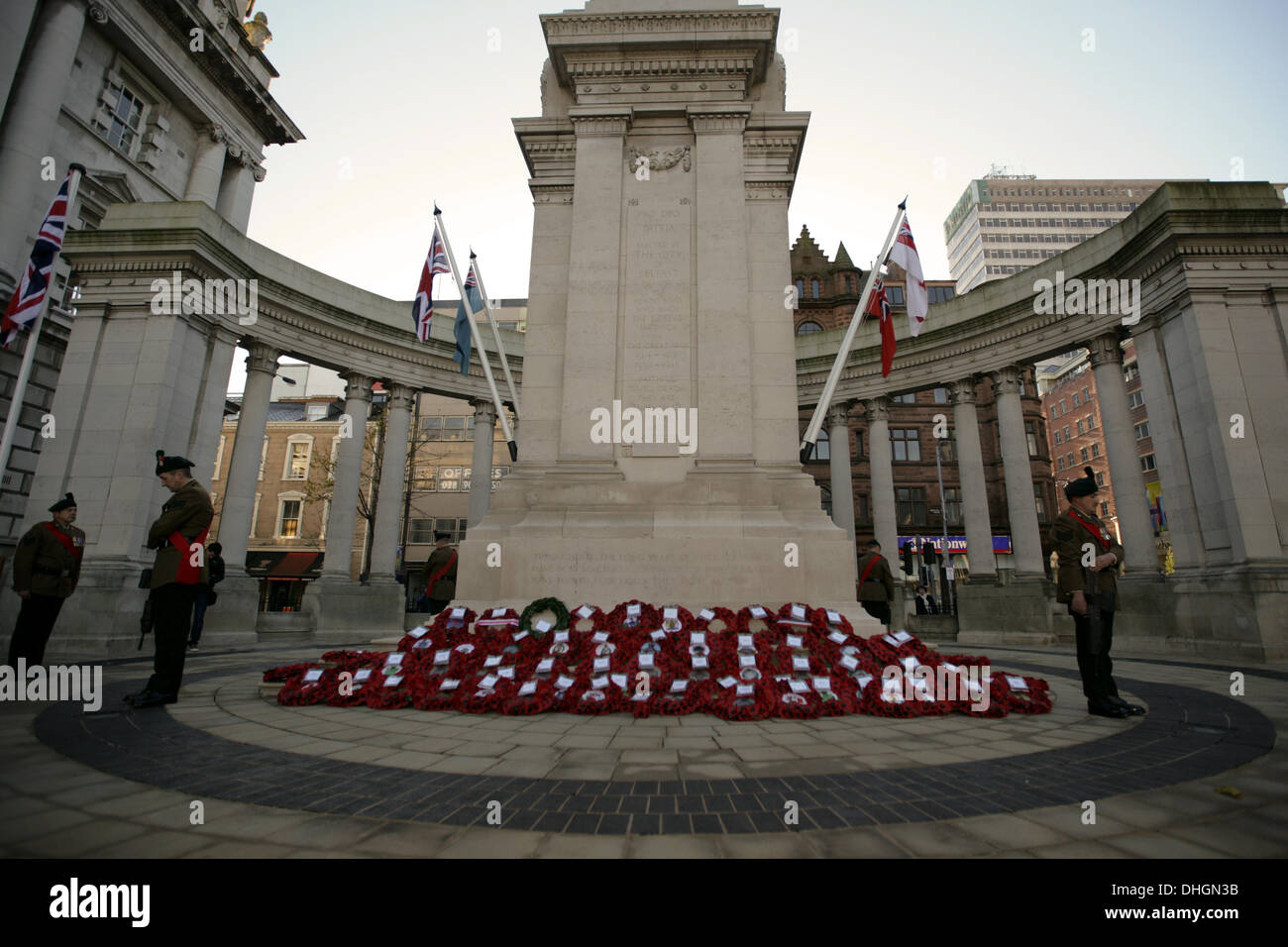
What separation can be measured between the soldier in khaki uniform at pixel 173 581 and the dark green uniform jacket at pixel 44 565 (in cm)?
307

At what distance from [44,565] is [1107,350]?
27633 mm

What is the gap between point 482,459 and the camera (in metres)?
25.2

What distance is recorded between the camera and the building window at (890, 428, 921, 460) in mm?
48781

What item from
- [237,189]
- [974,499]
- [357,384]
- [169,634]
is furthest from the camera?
[237,189]

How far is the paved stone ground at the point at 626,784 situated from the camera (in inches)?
121

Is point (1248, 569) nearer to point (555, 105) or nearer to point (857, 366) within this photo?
point (857, 366)

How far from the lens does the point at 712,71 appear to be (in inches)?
493

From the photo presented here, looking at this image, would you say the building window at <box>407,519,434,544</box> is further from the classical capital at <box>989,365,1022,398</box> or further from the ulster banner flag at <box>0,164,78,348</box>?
the classical capital at <box>989,365,1022,398</box>

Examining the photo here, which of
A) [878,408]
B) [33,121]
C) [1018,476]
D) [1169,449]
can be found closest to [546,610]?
[1169,449]

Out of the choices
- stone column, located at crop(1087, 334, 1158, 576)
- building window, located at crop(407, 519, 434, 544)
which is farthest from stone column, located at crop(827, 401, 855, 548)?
building window, located at crop(407, 519, 434, 544)

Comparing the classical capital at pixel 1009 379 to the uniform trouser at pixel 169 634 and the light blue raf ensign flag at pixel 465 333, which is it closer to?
the light blue raf ensign flag at pixel 465 333

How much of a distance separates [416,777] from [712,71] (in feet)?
46.3

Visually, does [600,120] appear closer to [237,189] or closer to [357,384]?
[357,384]

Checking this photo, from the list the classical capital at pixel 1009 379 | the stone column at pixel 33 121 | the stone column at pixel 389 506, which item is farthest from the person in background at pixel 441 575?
the classical capital at pixel 1009 379
